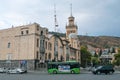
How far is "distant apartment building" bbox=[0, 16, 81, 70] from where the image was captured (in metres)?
67.7

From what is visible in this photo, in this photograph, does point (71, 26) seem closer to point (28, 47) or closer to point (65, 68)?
point (28, 47)

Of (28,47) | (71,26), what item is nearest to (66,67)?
(28,47)

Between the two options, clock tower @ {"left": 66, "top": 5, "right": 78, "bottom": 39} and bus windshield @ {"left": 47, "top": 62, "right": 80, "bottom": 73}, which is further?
clock tower @ {"left": 66, "top": 5, "right": 78, "bottom": 39}

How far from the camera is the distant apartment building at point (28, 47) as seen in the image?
67.7m

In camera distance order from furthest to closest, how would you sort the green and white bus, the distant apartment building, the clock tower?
the clock tower < the distant apartment building < the green and white bus

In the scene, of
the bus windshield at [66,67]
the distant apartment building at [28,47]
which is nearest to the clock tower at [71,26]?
the distant apartment building at [28,47]

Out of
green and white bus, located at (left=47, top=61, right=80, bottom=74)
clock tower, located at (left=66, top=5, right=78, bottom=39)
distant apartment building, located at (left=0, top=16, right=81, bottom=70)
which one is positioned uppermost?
clock tower, located at (left=66, top=5, right=78, bottom=39)

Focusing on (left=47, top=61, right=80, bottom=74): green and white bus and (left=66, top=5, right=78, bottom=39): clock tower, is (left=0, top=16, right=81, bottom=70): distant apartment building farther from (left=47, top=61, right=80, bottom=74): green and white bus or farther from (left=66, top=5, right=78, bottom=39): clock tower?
(left=66, top=5, right=78, bottom=39): clock tower

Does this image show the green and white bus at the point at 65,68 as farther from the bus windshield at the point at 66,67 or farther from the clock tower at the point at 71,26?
the clock tower at the point at 71,26

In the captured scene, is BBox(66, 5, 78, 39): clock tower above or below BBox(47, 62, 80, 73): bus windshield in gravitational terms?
above

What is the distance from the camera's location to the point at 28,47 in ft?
226

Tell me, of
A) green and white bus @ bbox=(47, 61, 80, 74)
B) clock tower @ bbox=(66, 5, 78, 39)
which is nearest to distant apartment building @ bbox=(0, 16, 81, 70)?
green and white bus @ bbox=(47, 61, 80, 74)

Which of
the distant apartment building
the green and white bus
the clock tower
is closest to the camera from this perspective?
the green and white bus

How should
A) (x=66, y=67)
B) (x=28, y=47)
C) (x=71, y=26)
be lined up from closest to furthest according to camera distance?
(x=66, y=67), (x=28, y=47), (x=71, y=26)
